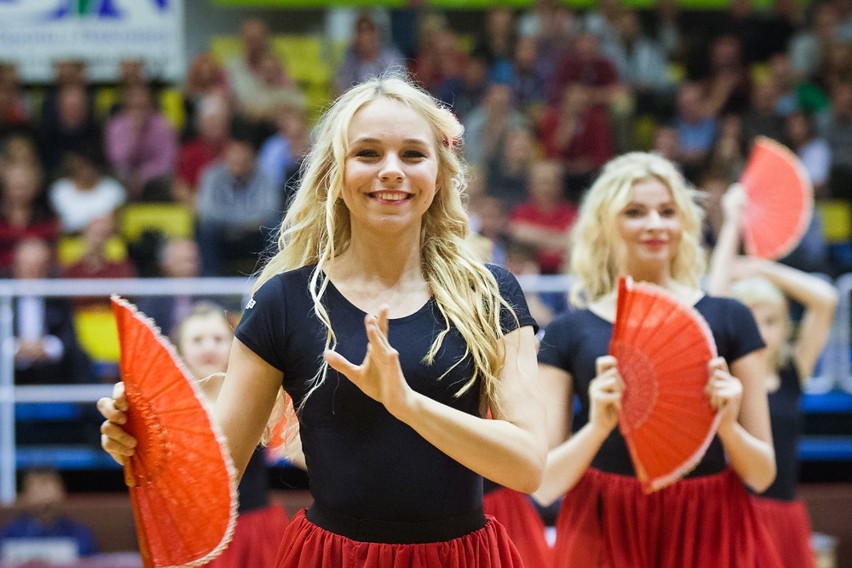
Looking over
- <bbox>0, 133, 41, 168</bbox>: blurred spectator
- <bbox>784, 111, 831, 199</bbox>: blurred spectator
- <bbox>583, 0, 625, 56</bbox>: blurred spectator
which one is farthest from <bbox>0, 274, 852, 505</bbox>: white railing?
<bbox>583, 0, 625, 56</bbox>: blurred spectator

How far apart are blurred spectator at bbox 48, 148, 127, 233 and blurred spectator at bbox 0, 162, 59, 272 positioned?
10 centimetres

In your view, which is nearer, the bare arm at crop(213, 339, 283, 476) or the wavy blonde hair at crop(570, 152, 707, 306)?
the bare arm at crop(213, 339, 283, 476)

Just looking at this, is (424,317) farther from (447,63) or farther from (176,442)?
(447,63)

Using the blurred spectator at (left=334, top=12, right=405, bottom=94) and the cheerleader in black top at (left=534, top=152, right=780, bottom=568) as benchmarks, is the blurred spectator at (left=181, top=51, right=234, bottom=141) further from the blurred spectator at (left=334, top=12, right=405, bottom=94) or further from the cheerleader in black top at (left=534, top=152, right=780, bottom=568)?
the cheerleader in black top at (left=534, top=152, right=780, bottom=568)

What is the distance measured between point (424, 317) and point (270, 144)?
256 inches

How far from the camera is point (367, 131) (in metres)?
2.26

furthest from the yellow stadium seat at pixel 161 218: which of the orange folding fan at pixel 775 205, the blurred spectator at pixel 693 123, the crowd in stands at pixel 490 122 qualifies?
the orange folding fan at pixel 775 205

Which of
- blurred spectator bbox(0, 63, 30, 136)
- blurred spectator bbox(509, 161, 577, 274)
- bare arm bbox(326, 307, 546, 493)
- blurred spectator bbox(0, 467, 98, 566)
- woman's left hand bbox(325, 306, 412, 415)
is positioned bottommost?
blurred spectator bbox(0, 467, 98, 566)

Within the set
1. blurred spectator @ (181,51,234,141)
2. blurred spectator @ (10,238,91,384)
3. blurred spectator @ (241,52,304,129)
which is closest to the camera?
blurred spectator @ (10,238,91,384)

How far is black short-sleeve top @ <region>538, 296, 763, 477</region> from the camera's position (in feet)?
10.4

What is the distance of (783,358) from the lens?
452 centimetres

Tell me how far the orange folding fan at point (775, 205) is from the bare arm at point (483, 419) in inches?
95.9

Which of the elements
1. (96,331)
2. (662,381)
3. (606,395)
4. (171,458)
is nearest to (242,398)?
(171,458)

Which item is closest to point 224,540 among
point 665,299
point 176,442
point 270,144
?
point 176,442
